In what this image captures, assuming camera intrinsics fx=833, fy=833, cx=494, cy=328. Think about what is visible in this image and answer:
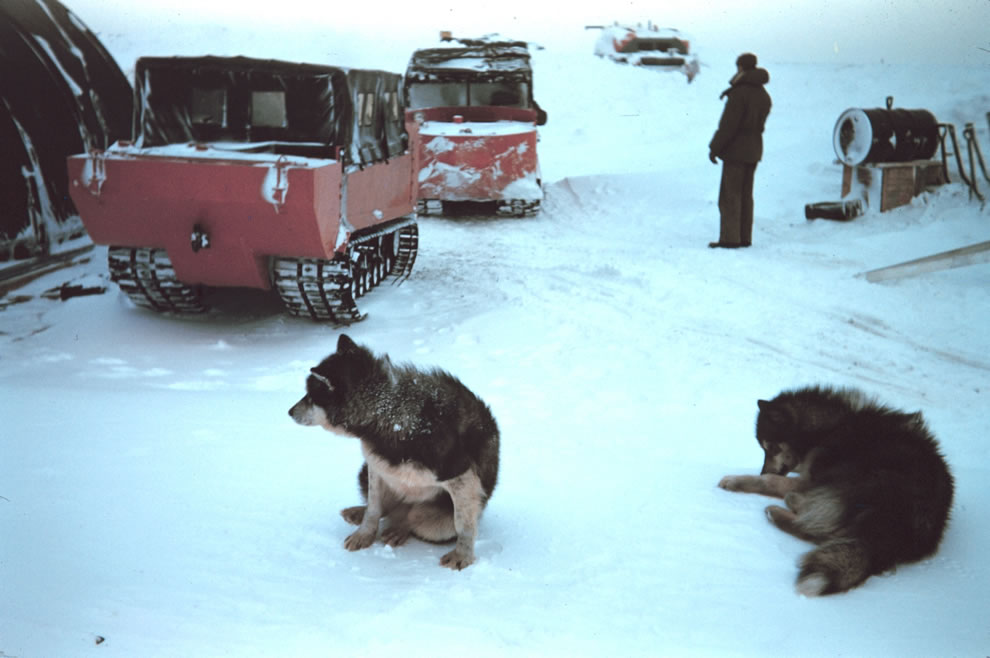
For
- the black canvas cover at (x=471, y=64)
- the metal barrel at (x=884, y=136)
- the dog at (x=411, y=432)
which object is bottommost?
the dog at (x=411, y=432)

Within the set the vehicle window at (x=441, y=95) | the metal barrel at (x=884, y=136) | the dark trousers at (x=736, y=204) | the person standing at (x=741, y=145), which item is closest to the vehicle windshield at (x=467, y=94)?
the vehicle window at (x=441, y=95)

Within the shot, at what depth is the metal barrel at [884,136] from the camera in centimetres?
1064

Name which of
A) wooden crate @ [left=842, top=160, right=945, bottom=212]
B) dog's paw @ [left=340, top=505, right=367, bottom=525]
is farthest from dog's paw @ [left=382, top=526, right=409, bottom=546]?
wooden crate @ [left=842, top=160, right=945, bottom=212]

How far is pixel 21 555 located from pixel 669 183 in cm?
1151

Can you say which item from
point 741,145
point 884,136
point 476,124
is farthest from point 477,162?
point 884,136

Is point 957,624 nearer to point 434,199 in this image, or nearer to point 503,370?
point 503,370

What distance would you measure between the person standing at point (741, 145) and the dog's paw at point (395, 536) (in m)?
7.02

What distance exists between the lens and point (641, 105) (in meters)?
18.3

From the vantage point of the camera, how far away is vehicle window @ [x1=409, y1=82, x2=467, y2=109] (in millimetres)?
12703

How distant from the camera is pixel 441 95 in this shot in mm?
12719

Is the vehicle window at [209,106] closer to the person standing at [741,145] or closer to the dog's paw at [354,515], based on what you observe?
the dog's paw at [354,515]

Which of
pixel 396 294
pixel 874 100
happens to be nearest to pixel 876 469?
pixel 396 294

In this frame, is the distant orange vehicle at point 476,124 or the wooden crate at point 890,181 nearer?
the wooden crate at point 890,181

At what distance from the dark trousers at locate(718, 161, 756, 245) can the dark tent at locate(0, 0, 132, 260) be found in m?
6.73
